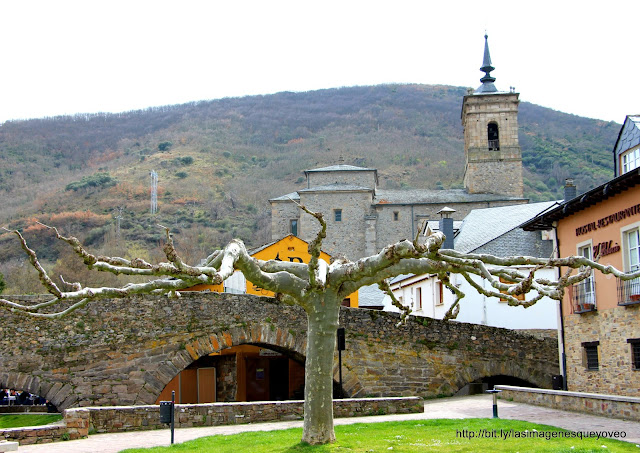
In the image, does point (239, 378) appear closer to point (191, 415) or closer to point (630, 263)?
point (191, 415)

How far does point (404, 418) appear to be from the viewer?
16047 mm

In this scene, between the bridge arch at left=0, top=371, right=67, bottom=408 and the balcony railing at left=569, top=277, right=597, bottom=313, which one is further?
the bridge arch at left=0, top=371, right=67, bottom=408

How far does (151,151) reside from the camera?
128250 mm

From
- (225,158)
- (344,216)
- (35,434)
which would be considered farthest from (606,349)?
(225,158)

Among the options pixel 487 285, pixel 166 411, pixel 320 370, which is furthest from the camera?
pixel 487 285

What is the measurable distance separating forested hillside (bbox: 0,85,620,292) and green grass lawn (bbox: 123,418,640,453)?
113 ft

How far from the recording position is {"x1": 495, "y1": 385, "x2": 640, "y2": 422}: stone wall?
1344 cm

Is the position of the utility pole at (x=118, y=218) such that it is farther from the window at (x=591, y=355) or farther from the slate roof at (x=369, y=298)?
the window at (x=591, y=355)

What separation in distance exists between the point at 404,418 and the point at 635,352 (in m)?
5.60

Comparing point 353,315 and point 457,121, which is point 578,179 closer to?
point 457,121

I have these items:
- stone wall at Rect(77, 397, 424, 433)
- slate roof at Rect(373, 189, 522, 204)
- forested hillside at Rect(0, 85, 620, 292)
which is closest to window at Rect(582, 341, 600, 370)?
stone wall at Rect(77, 397, 424, 433)

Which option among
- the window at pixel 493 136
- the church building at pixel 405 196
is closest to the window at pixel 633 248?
the church building at pixel 405 196

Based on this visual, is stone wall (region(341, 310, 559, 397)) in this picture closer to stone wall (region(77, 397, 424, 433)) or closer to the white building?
the white building

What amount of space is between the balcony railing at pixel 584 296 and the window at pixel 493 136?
46200 millimetres
